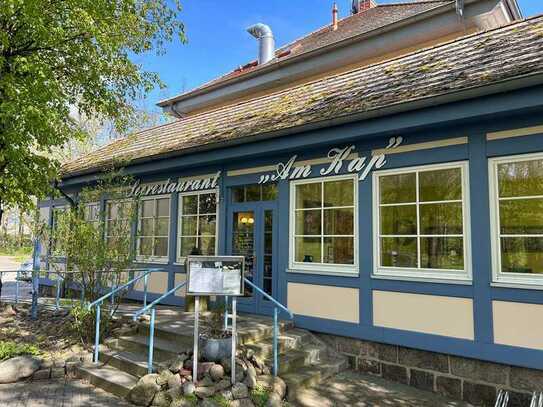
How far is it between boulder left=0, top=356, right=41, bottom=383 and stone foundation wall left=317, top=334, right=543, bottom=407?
14.0ft

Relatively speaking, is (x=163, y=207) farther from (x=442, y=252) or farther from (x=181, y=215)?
(x=442, y=252)

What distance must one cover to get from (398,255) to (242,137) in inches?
128

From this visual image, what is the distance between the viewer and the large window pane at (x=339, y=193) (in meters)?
6.59

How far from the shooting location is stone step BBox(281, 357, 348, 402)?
5.09 m

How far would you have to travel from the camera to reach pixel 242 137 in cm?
727

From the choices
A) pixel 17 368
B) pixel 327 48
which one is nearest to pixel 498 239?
pixel 17 368

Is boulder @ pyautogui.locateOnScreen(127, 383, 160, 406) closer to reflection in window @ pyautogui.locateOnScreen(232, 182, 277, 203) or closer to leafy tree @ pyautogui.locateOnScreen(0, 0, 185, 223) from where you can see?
reflection in window @ pyautogui.locateOnScreen(232, 182, 277, 203)

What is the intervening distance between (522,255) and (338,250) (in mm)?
2541

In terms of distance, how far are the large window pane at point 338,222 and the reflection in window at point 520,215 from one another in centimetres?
209

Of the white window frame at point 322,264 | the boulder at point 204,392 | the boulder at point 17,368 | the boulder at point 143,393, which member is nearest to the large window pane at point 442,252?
the white window frame at point 322,264

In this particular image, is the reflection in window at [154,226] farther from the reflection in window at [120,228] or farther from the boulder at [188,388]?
the boulder at [188,388]

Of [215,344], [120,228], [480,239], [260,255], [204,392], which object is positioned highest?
[120,228]

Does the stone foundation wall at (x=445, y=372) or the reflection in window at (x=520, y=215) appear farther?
the reflection in window at (x=520, y=215)

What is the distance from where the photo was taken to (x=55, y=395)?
514cm
